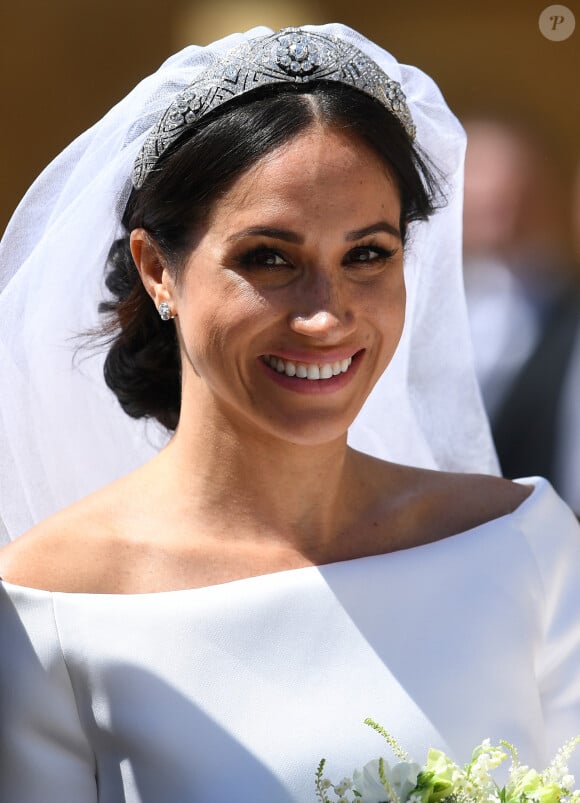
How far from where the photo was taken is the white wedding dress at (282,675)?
1.99m

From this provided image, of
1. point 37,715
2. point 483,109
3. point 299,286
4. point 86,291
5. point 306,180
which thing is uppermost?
point 483,109

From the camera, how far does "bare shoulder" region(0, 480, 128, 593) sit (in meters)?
2.08

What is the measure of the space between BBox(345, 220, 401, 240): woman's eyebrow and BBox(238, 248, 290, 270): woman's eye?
0.12m

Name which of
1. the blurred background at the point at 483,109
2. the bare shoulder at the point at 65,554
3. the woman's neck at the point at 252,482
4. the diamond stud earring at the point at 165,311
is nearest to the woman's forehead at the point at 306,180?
the diamond stud earring at the point at 165,311

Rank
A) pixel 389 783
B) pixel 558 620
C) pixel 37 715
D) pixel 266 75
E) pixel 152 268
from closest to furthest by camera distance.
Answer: pixel 389 783 < pixel 37 715 < pixel 266 75 < pixel 152 268 < pixel 558 620

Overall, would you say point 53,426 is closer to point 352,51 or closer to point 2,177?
point 352,51

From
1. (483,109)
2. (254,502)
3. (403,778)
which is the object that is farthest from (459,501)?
(483,109)

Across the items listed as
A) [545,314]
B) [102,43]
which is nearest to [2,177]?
[102,43]

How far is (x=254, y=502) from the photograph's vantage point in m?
2.27

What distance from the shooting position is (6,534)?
2516 millimetres

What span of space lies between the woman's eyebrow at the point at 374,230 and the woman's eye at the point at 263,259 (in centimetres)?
12

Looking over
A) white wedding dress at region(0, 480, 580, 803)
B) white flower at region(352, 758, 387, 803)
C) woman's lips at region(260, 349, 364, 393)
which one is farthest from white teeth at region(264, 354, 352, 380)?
white flower at region(352, 758, 387, 803)

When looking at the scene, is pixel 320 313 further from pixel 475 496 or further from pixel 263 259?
pixel 475 496

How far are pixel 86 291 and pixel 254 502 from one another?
602 mm
